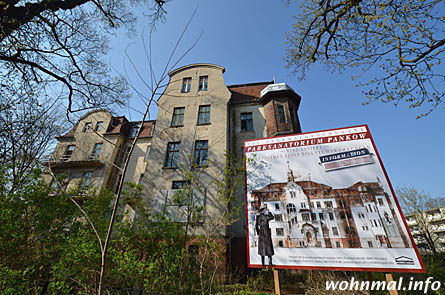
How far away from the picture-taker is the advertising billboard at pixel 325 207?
507cm

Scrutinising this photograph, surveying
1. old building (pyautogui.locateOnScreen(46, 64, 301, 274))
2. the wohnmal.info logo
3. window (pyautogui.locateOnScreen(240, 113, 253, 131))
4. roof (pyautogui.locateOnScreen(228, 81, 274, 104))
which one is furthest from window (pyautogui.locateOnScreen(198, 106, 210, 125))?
the wohnmal.info logo

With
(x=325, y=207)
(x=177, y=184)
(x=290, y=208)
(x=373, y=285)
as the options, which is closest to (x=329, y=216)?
(x=325, y=207)

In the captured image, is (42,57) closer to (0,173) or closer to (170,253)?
(0,173)

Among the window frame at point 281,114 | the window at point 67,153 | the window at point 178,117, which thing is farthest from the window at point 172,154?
the window at point 67,153

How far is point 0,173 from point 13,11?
5.54 m

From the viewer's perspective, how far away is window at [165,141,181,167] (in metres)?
13.9

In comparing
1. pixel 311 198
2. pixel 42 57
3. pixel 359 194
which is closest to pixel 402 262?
pixel 359 194

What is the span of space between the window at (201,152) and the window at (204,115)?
1.83 metres

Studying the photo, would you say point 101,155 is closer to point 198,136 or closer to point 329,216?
point 198,136

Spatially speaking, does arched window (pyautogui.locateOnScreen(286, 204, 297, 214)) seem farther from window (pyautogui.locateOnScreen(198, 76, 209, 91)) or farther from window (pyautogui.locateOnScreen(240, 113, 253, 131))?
window (pyautogui.locateOnScreen(198, 76, 209, 91))

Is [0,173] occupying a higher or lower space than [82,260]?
higher

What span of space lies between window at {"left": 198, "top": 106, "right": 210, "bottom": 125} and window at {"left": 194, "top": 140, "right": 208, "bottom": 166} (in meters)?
1.83

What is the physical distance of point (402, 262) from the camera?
473cm

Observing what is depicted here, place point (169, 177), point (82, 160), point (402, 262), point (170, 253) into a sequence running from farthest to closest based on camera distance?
Result: 1. point (82, 160)
2. point (169, 177)
3. point (170, 253)
4. point (402, 262)
